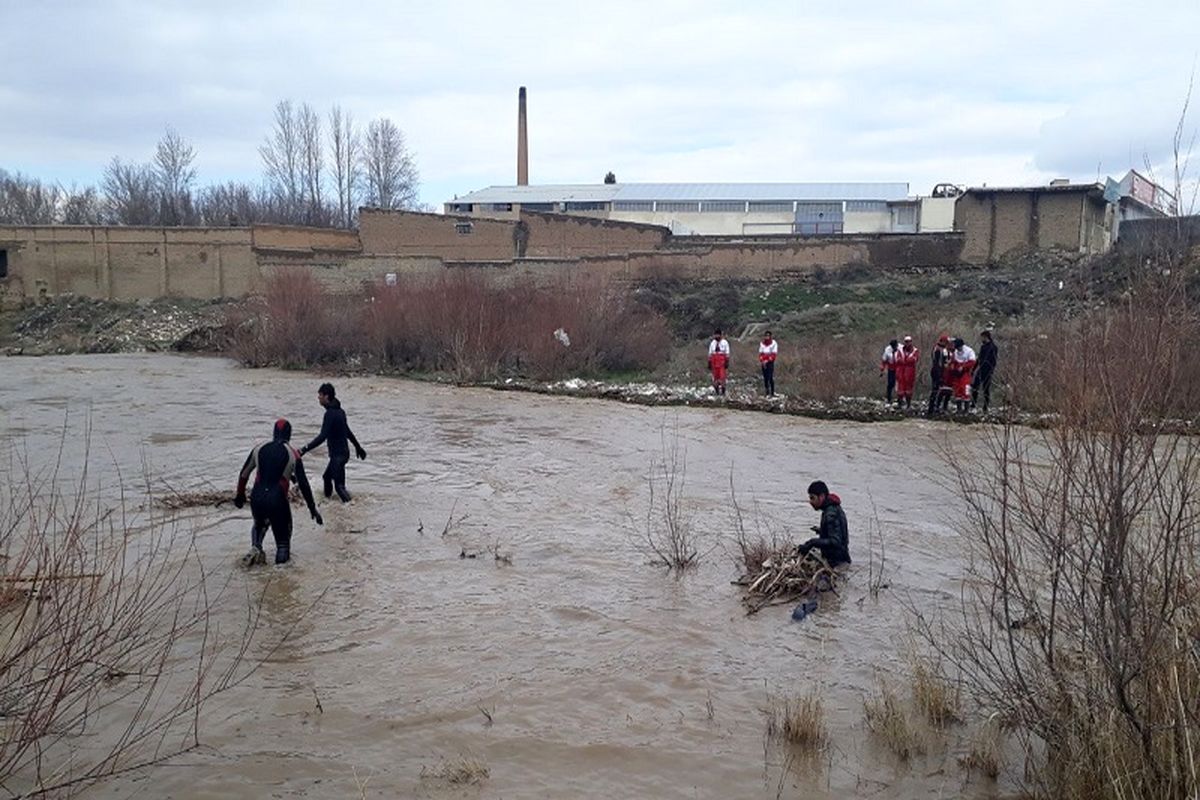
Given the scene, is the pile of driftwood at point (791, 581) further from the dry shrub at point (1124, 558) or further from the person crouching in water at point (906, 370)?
the person crouching in water at point (906, 370)

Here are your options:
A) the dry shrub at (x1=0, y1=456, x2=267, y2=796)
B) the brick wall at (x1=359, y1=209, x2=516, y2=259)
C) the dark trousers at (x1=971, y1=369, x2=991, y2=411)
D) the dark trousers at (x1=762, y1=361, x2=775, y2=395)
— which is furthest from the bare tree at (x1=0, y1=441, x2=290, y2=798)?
the brick wall at (x1=359, y1=209, x2=516, y2=259)

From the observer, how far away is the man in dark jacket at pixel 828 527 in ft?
31.0

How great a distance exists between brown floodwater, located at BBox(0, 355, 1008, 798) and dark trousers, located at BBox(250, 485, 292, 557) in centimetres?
32

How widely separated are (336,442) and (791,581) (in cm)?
625

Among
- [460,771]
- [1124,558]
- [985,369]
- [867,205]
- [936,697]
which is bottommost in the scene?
[460,771]

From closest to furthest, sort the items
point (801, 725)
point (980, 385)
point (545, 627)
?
point (801, 725) → point (545, 627) → point (980, 385)

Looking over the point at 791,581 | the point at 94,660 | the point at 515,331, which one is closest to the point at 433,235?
the point at 515,331

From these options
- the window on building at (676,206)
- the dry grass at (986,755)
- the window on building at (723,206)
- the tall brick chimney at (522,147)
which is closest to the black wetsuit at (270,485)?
the dry grass at (986,755)

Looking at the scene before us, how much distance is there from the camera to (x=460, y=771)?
6.48 metres

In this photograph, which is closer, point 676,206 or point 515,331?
point 515,331

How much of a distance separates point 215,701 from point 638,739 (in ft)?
10.4

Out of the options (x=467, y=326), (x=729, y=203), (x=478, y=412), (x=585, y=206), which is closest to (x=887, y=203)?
(x=729, y=203)

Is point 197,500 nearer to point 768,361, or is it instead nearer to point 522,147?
point 768,361

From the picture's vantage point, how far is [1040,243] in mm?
36375
